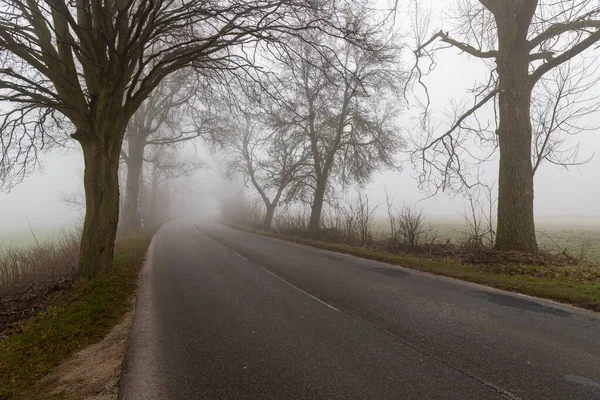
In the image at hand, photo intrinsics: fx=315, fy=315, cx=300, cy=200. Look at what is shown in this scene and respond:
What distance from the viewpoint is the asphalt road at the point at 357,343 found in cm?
278

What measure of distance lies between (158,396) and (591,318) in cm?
543

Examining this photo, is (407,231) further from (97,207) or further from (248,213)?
(248,213)

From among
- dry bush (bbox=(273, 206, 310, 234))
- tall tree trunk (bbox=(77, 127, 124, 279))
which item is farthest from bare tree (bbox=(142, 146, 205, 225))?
tall tree trunk (bbox=(77, 127, 124, 279))

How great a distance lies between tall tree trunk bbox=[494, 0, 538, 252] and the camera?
834 cm

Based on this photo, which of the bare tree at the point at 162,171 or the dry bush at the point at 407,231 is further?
the bare tree at the point at 162,171

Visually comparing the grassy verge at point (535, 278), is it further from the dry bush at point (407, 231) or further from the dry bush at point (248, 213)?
the dry bush at point (248, 213)

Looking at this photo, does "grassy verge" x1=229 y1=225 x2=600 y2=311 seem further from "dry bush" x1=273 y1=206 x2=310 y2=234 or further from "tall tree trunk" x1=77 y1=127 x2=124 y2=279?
"dry bush" x1=273 y1=206 x2=310 y2=234

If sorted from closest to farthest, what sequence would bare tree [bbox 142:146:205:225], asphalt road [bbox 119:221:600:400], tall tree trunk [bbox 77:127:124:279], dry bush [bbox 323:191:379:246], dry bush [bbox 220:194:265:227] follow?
asphalt road [bbox 119:221:600:400] < tall tree trunk [bbox 77:127:124:279] < dry bush [bbox 323:191:379:246] < dry bush [bbox 220:194:265:227] < bare tree [bbox 142:146:205:225]

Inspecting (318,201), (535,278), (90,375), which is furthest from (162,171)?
(535,278)

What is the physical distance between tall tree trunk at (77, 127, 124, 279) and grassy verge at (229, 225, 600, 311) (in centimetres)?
725

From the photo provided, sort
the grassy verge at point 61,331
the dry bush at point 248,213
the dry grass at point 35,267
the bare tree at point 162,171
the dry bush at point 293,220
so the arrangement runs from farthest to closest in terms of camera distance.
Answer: the bare tree at point 162,171 → the dry bush at point 248,213 → the dry bush at point 293,220 → the dry grass at point 35,267 → the grassy verge at point 61,331

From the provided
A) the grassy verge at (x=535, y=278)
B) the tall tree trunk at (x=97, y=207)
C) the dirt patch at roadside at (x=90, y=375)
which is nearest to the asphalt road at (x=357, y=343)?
the dirt patch at roadside at (x=90, y=375)

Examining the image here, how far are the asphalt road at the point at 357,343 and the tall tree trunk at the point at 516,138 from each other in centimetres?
348

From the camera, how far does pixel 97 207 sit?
709 cm
